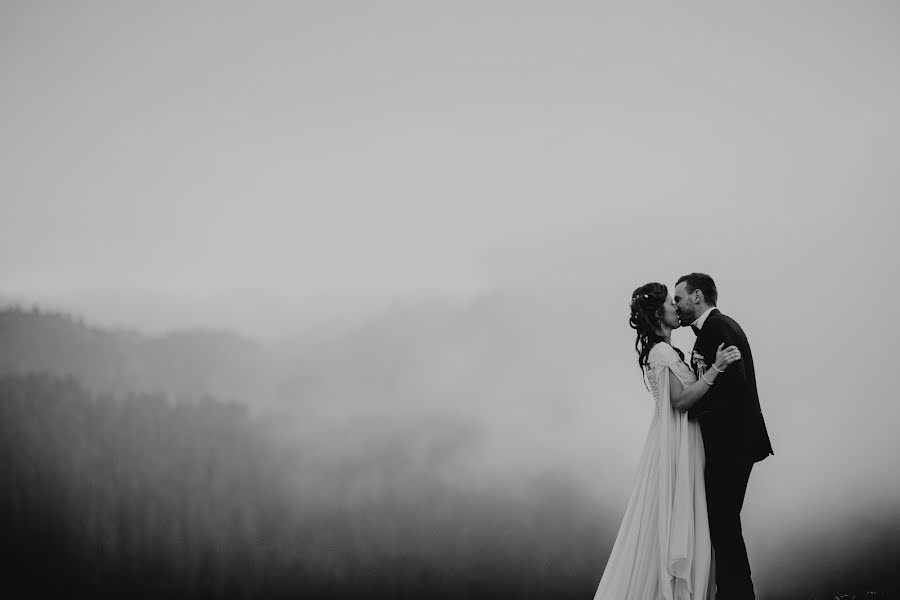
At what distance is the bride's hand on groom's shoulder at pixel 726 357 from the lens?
3.78 m

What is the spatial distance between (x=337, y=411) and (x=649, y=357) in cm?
406

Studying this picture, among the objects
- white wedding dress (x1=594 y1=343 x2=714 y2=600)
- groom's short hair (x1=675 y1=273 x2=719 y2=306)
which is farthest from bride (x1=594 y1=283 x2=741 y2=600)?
groom's short hair (x1=675 y1=273 x2=719 y2=306)

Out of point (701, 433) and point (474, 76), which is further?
point (474, 76)

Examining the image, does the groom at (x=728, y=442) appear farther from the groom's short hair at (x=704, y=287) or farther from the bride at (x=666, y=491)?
the groom's short hair at (x=704, y=287)

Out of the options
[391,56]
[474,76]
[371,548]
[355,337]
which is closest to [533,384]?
[355,337]

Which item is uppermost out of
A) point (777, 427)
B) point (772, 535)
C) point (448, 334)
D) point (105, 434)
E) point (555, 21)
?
point (555, 21)

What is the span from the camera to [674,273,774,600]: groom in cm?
387

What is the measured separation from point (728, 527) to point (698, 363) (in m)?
1.02

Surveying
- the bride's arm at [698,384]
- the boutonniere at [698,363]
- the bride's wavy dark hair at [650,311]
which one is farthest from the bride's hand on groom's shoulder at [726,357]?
the bride's wavy dark hair at [650,311]

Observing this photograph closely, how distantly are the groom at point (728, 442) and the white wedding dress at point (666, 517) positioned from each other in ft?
0.28

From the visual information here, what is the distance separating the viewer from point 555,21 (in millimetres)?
7664

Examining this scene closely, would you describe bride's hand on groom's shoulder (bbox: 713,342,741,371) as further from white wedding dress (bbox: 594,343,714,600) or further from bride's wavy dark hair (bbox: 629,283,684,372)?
bride's wavy dark hair (bbox: 629,283,684,372)

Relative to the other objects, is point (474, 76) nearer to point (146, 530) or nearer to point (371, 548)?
point (371, 548)

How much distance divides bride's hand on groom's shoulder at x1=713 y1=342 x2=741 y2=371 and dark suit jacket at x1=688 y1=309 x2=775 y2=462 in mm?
86
